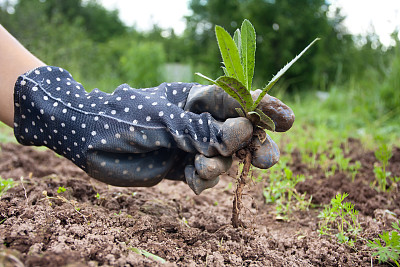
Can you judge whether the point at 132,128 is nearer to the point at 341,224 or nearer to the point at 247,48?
the point at 247,48

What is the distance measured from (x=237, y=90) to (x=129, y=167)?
570 mm

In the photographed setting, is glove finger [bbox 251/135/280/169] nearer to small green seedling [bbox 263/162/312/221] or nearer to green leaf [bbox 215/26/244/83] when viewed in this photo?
green leaf [bbox 215/26/244/83]

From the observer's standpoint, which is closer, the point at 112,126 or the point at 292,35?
the point at 112,126

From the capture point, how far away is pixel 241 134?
128cm

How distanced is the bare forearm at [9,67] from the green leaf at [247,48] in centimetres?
95

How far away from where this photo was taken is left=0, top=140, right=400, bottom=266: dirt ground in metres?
1.03

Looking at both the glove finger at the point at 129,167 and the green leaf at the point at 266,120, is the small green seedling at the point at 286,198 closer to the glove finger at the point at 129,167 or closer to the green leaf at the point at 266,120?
the green leaf at the point at 266,120

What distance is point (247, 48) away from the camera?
1.36 meters

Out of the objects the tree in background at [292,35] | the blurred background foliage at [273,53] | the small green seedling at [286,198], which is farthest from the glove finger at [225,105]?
the tree in background at [292,35]

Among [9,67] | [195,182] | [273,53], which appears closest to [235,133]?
[195,182]

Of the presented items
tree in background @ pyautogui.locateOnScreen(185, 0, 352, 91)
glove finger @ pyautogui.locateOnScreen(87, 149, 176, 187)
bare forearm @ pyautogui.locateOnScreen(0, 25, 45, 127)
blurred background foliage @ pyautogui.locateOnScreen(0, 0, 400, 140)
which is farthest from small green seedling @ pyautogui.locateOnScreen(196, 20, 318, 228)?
tree in background @ pyautogui.locateOnScreen(185, 0, 352, 91)

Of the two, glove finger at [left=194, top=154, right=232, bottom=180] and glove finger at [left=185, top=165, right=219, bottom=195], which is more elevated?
glove finger at [left=194, top=154, right=232, bottom=180]

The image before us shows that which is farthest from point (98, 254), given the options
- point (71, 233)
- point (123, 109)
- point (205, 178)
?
point (123, 109)

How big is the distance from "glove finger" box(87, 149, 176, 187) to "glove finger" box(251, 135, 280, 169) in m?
0.41
